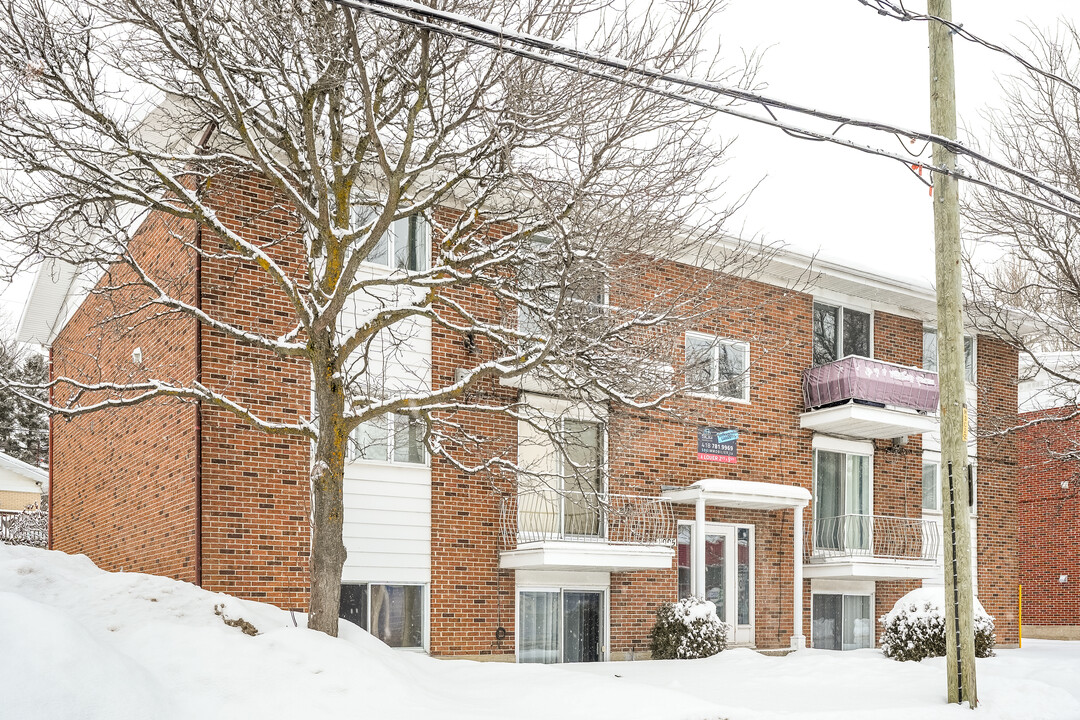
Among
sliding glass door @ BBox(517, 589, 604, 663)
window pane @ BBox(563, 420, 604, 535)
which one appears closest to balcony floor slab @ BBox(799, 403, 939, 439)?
window pane @ BBox(563, 420, 604, 535)

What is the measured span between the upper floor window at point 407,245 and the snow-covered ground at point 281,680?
18.8 ft

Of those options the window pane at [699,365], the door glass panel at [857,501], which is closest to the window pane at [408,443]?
the window pane at [699,365]

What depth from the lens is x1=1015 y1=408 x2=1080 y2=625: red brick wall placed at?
26172mm

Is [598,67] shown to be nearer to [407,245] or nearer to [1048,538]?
[407,245]

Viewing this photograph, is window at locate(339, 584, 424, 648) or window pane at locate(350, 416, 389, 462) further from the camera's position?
window pane at locate(350, 416, 389, 462)

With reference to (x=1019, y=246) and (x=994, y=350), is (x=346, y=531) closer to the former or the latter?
(x=1019, y=246)

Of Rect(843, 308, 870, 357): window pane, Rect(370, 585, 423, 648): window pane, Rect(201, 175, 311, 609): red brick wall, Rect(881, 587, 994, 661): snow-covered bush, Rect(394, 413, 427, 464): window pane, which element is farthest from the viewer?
Rect(843, 308, 870, 357): window pane

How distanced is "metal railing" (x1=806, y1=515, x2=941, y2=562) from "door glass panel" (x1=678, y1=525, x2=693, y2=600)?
2.67 m

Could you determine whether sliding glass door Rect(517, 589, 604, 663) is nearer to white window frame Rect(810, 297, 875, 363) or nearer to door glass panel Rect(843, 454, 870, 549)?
door glass panel Rect(843, 454, 870, 549)

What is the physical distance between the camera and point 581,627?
16516 mm

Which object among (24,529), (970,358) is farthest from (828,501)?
(24,529)

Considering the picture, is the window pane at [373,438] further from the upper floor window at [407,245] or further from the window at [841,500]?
the window at [841,500]

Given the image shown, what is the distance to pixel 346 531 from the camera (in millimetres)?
14102

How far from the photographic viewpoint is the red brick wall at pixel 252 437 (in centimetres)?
1302
